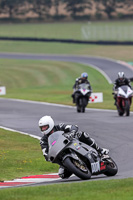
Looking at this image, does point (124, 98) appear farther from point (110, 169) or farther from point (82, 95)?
point (110, 169)

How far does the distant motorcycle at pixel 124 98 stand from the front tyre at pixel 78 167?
13.3m

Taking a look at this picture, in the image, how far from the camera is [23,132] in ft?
65.2

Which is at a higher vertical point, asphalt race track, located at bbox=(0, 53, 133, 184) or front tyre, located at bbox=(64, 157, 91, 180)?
asphalt race track, located at bbox=(0, 53, 133, 184)

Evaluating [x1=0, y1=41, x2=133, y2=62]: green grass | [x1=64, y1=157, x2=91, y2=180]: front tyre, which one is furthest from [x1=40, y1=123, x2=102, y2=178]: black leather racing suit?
[x1=0, y1=41, x2=133, y2=62]: green grass

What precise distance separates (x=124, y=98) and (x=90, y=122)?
2.60 metres

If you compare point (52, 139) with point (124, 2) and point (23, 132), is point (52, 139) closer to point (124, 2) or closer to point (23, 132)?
point (23, 132)

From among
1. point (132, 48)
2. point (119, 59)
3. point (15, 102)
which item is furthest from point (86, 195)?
point (132, 48)

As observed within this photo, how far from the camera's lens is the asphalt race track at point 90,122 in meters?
14.8

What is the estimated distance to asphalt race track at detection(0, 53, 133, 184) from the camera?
14820mm

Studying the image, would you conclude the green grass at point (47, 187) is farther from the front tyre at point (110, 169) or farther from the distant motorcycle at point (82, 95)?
the distant motorcycle at point (82, 95)

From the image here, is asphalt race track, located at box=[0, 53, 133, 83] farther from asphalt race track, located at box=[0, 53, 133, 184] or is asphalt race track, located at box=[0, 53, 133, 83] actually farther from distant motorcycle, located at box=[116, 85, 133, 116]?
distant motorcycle, located at box=[116, 85, 133, 116]

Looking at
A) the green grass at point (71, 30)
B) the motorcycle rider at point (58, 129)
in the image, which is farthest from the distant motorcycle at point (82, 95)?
the green grass at point (71, 30)

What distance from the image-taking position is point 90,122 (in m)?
22.2

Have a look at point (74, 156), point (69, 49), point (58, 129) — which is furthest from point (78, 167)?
point (69, 49)
